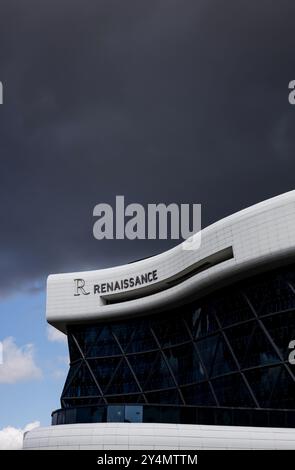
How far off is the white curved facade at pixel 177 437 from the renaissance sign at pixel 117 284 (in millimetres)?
31384

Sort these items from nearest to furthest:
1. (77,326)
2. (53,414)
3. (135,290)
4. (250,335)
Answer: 1. (53,414)
2. (250,335)
3. (135,290)
4. (77,326)

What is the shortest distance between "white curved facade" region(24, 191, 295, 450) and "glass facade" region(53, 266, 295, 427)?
205cm

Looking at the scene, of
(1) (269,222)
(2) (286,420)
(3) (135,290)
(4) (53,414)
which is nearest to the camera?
(2) (286,420)

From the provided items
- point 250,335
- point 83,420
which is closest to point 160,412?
point 83,420

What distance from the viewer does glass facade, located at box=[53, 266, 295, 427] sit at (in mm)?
48250

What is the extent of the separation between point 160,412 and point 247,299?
2059 centimetres

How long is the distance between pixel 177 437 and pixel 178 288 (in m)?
28.3

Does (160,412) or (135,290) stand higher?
(135,290)

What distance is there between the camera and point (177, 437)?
1773 inches

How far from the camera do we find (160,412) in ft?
157

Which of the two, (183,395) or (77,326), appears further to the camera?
(77,326)

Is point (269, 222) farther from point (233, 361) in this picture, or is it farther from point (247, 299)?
point (233, 361)

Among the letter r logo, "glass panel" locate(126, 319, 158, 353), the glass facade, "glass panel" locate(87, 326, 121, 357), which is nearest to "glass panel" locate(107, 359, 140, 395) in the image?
the glass facade

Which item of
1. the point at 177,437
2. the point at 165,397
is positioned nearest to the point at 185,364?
the point at 165,397
